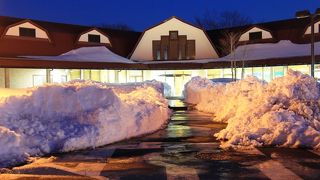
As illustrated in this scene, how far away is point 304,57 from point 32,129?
2551cm

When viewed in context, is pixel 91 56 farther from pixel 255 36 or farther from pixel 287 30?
pixel 287 30

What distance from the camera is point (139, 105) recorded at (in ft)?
45.5

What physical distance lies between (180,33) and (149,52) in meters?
3.34

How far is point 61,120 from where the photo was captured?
1086 centimetres

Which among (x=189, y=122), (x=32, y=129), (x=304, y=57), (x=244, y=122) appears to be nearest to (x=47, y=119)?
(x=32, y=129)

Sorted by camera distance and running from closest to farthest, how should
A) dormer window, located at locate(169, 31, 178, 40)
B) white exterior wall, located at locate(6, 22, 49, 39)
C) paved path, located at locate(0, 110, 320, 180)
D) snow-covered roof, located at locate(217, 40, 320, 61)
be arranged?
paved path, located at locate(0, 110, 320, 180) < snow-covered roof, located at locate(217, 40, 320, 61) < white exterior wall, located at locate(6, 22, 49, 39) < dormer window, located at locate(169, 31, 178, 40)

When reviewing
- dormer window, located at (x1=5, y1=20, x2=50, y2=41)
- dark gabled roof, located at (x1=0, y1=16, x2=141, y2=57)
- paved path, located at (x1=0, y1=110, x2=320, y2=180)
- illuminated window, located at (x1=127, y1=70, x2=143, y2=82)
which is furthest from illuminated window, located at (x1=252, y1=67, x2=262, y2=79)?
paved path, located at (x1=0, y1=110, x2=320, y2=180)

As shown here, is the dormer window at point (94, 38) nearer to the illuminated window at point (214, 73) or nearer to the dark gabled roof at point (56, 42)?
the dark gabled roof at point (56, 42)

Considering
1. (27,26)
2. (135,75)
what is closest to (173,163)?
(27,26)

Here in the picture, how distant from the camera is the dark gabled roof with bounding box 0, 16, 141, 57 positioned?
35219 millimetres

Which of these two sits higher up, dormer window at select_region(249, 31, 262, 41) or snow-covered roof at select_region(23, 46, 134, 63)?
dormer window at select_region(249, 31, 262, 41)

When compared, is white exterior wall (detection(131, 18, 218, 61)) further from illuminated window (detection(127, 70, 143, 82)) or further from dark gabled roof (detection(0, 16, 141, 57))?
dark gabled roof (detection(0, 16, 141, 57))

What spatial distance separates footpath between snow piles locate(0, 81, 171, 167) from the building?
1955 cm

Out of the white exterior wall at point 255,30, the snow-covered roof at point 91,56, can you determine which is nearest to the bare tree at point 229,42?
the white exterior wall at point 255,30
